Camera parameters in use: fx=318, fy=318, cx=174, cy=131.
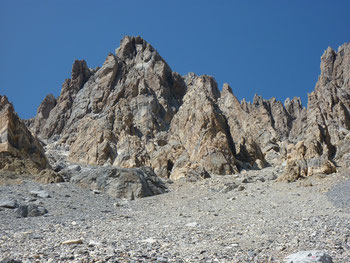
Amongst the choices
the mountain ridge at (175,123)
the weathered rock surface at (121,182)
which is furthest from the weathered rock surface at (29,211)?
the mountain ridge at (175,123)

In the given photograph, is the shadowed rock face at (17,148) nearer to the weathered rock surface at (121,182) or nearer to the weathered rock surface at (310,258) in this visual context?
the weathered rock surface at (121,182)

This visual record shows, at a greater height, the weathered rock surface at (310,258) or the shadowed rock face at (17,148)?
the shadowed rock face at (17,148)

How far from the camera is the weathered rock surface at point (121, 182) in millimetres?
25812

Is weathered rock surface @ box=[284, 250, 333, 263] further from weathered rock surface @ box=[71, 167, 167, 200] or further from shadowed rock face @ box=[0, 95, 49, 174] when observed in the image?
shadowed rock face @ box=[0, 95, 49, 174]

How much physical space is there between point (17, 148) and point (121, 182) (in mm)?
12372

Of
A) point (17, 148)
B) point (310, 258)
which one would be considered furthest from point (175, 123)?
point (310, 258)

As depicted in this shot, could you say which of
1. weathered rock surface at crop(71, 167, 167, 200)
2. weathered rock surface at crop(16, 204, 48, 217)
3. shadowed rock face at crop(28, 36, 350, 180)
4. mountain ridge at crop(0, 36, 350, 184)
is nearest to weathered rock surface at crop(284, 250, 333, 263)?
weathered rock surface at crop(16, 204, 48, 217)

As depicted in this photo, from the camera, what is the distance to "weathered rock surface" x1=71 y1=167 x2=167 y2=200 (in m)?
25.8

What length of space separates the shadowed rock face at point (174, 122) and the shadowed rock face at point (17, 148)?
1601 cm

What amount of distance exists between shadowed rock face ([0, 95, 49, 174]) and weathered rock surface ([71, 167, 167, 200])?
5513 millimetres

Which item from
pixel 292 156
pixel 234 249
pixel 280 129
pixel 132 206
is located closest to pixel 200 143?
pixel 292 156

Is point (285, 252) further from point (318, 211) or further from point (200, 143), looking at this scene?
point (200, 143)

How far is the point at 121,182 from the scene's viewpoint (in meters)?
26.6

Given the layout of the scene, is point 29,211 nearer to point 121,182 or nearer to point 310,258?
point 121,182
